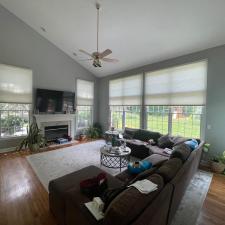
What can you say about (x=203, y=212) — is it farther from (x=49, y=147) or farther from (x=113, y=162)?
(x=49, y=147)

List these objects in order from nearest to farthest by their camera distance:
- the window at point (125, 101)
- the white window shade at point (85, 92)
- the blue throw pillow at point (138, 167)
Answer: the blue throw pillow at point (138, 167) → the window at point (125, 101) → the white window shade at point (85, 92)

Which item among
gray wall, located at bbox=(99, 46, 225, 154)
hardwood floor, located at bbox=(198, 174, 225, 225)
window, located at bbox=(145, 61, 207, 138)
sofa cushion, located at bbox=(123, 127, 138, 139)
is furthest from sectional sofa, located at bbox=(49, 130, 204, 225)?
sofa cushion, located at bbox=(123, 127, 138, 139)

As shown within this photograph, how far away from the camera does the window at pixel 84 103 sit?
6.63 m

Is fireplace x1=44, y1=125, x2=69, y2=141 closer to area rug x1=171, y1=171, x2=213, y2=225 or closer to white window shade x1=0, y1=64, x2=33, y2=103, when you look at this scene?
white window shade x1=0, y1=64, x2=33, y2=103

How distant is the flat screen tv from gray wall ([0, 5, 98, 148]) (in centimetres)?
28

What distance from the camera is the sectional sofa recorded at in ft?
3.44

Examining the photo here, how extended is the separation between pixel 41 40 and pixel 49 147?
4182 millimetres

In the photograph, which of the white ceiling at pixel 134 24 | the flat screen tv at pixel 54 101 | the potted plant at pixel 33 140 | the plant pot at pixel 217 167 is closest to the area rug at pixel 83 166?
the plant pot at pixel 217 167

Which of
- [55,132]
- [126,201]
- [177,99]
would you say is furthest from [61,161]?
[177,99]

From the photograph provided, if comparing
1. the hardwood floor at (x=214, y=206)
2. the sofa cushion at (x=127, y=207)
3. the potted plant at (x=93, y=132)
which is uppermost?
the sofa cushion at (x=127, y=207)

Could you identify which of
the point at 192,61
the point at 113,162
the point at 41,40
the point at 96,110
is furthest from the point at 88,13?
the point at 96,110

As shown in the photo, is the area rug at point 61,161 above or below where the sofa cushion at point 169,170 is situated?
below

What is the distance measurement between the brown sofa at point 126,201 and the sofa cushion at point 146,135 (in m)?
2.09

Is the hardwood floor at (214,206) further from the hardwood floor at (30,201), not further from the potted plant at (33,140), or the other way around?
the potted plant at (33,140)
